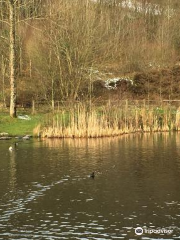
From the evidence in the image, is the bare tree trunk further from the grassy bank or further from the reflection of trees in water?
the reflection of trees in water

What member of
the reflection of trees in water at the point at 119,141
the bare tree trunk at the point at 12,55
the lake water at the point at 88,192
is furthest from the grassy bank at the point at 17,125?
the lake water at the point at 88,192

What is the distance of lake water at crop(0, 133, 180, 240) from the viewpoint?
36.4ft

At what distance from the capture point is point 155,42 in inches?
2414

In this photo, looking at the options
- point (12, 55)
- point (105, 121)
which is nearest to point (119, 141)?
point (105, 121)

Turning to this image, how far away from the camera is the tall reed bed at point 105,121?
2794cm

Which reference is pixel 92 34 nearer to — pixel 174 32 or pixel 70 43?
pixel 70 43

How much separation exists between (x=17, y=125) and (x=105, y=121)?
21.2 ft

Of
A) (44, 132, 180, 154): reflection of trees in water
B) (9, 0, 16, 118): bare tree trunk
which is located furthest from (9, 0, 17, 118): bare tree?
(44, 132, 180, 154): reflection of trees in water

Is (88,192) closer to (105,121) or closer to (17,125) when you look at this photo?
(105,121)

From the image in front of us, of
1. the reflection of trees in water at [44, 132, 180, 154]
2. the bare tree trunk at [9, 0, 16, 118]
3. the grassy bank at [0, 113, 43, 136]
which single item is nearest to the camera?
the reflection of trees in water at [44, 132, 180, 154]

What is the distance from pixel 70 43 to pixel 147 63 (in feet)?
64.3

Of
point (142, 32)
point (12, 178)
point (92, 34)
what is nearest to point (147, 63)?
point (142, 32)

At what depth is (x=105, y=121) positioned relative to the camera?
28625 mm

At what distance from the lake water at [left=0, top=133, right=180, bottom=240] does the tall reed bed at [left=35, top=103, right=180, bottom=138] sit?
3.87m
